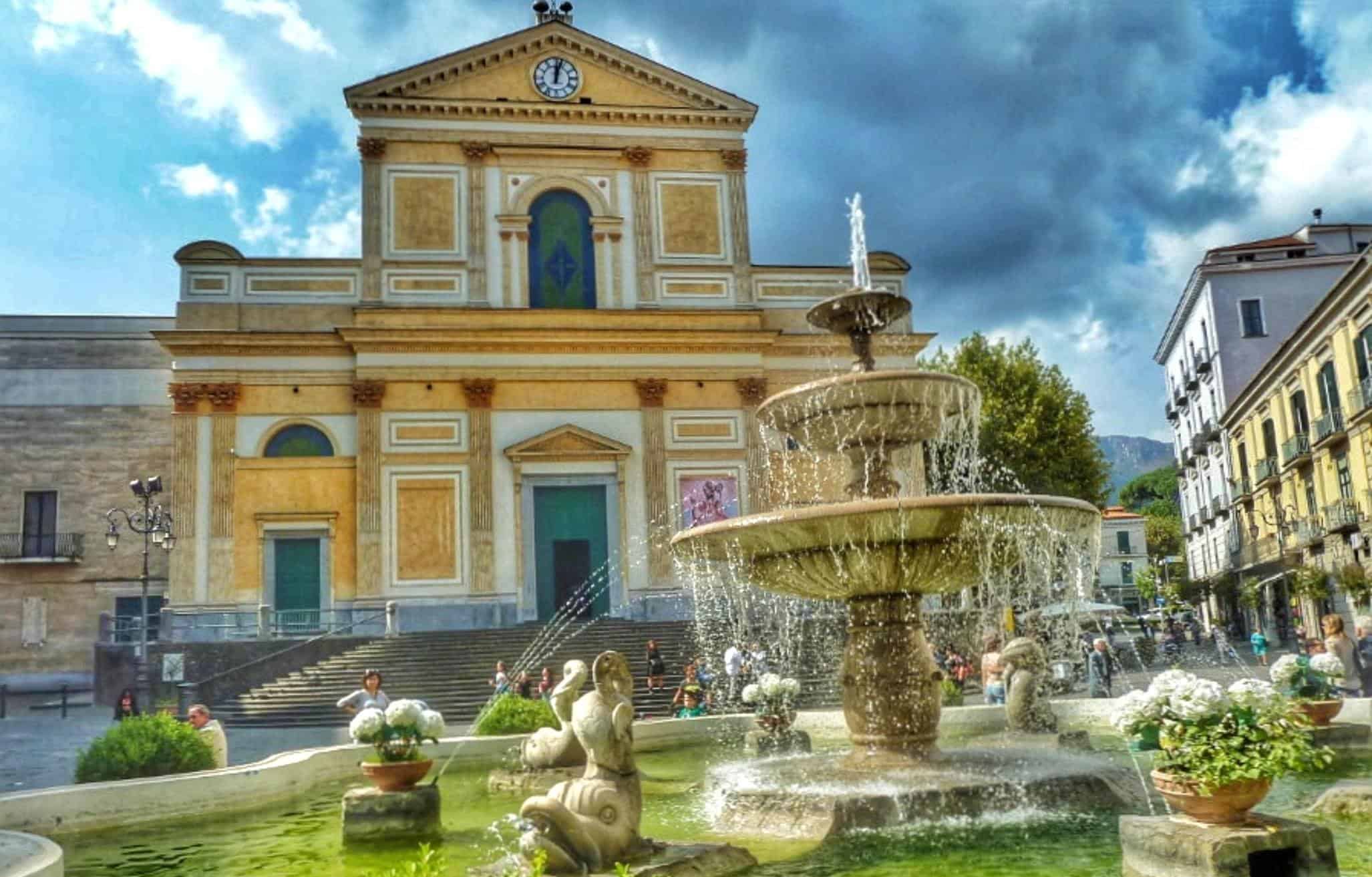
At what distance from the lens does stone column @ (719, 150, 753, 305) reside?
94.5 feet

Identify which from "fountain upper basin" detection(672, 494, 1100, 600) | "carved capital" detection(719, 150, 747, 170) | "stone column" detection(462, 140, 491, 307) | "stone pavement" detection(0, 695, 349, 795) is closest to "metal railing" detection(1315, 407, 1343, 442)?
"carved capital" detection(719, 150, 747, 170)

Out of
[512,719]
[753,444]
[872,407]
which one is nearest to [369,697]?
[512,719]

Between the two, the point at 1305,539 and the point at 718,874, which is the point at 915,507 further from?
the point at 1305,539

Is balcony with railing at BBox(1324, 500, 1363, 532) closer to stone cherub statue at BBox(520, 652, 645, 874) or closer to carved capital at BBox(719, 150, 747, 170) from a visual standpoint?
carved capital at BBox(719, 150, 747, 170)

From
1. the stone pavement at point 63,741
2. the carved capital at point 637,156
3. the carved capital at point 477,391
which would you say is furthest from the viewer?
the carved capital at point 637,156

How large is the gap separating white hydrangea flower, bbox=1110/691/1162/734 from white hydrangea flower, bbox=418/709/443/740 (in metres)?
4.73

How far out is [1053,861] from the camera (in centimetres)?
607

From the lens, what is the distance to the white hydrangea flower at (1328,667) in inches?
381

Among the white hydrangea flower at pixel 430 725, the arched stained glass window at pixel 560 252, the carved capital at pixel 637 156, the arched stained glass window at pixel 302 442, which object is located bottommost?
the white hydrangea flower at pixel 430 725

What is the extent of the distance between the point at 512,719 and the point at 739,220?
19.1 meters

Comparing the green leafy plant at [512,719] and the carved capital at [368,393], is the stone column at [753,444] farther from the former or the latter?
the green leafy plant at [512,719]

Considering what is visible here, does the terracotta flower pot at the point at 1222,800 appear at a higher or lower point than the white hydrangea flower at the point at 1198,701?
lower

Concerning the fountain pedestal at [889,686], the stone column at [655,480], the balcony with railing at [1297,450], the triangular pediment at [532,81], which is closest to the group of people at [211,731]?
the fountain pedestal at [889,686]

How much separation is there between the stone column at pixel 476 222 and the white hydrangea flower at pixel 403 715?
20.0m
